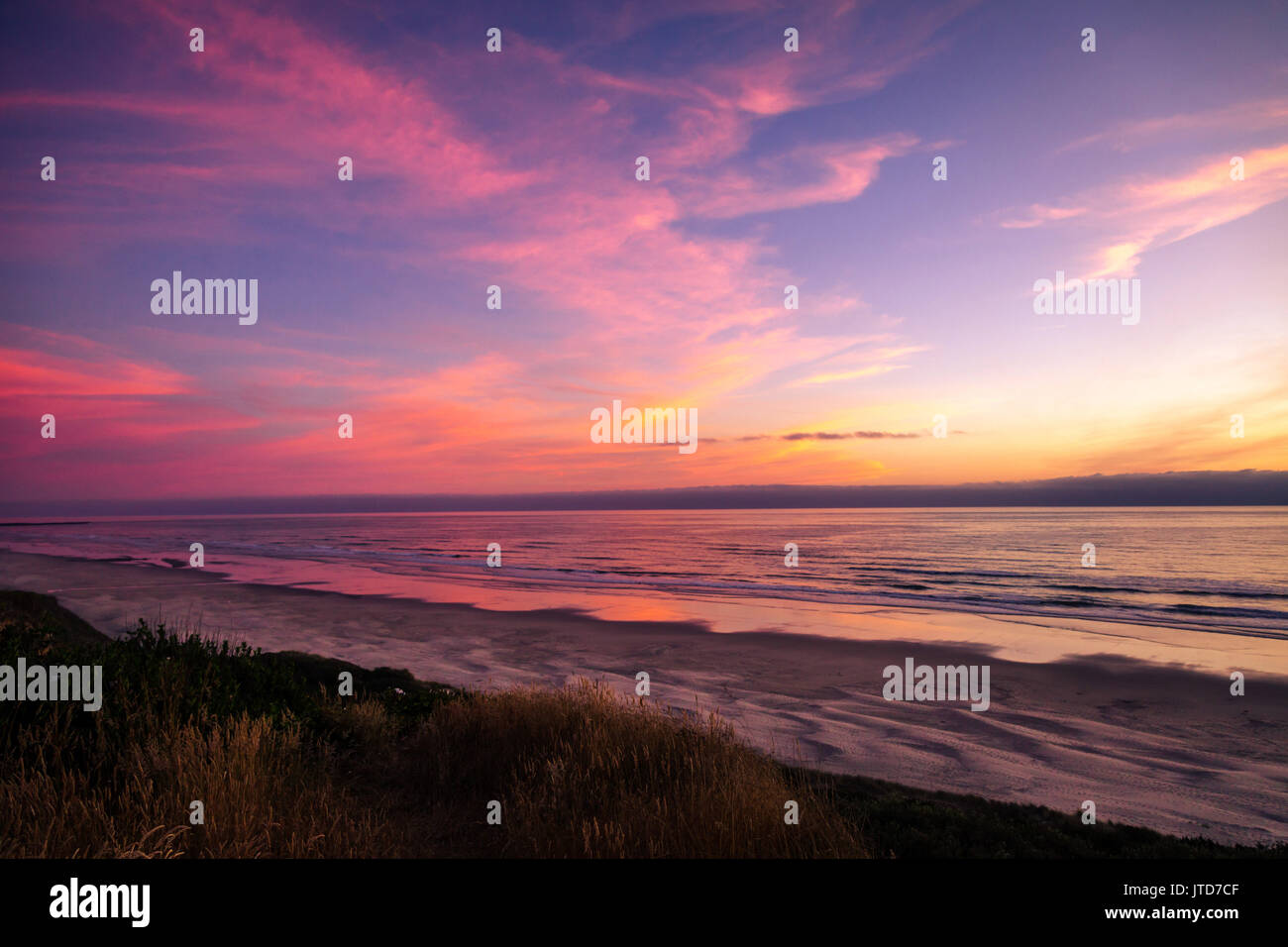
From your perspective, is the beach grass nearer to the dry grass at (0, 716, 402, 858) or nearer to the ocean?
the dry grass at (0, 716, 402, 858)

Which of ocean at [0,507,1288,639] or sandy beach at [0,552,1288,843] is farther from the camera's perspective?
ocean at [0,507,1288,639]

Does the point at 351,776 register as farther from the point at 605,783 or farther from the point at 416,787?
the point at 605,783

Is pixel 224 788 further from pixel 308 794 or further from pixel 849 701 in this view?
pixel 849 701

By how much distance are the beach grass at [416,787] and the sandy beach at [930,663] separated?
2.78 meters

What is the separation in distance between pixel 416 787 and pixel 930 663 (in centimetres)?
1429

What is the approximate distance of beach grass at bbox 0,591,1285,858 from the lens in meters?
4.98

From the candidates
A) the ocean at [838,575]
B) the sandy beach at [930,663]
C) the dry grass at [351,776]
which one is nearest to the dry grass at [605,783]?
the dry grass at [351,776]

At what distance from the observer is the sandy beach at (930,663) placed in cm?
899

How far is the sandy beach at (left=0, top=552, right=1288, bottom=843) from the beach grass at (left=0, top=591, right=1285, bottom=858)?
2.78 m

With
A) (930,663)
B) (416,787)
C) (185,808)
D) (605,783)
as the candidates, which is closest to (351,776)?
(416,787)

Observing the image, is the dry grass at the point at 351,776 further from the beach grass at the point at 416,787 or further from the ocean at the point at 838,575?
the ocean at the point at 838,575

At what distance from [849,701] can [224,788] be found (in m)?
11.5

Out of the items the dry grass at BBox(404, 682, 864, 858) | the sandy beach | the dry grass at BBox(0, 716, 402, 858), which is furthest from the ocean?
the dry grass at BBox(0, 716, 402, 858)
